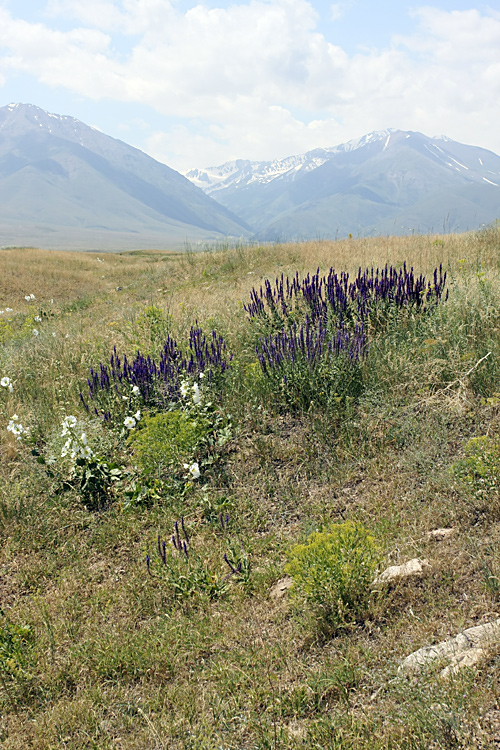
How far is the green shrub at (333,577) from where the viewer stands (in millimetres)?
2512

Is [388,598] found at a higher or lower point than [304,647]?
higher

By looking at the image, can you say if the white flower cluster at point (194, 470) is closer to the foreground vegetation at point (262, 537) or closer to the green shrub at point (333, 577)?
the foreground vegetation at point (262, 537)

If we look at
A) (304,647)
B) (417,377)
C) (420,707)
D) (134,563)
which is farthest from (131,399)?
(420,707)

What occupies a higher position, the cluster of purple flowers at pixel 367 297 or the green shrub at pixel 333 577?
the cluster of purple flowers at pixel 367 297

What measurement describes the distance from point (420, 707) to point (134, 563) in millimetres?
2029

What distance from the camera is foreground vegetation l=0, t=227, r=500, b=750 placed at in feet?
7.02

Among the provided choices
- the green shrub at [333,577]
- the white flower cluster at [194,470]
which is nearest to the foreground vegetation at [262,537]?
the green shrub at [333,577]

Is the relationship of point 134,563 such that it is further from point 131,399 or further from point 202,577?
point 131,399

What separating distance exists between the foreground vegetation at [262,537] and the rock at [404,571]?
0.06 meters

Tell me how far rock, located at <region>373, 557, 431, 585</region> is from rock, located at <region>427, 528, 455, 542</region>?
0.85 ft

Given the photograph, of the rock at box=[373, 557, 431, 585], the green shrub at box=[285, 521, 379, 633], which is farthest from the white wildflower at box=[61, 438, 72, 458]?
the rock at box=[373, 557, 431, 585]

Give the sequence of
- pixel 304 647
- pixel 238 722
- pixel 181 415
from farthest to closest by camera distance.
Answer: pixel 181 415
pixel 304 647
pixel 238 722

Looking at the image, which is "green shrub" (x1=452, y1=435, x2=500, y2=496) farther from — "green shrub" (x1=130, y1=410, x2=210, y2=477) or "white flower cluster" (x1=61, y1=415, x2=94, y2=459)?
"white flower cluster" (x1=61, y1=415, x2=94, y2=459)

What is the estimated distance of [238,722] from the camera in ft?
6.93
